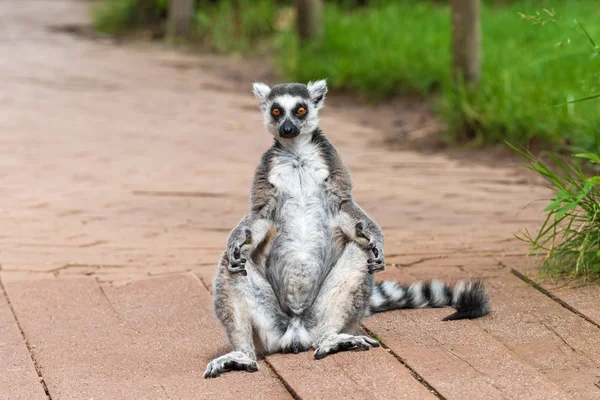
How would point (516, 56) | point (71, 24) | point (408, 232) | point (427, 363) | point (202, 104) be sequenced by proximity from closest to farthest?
point (427, 363) < point (408, 232) < point (516, 56) < point (202, 104) < point (71, 24)

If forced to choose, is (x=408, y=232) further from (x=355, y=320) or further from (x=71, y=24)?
(x=71, y=24)

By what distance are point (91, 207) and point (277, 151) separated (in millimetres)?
2788

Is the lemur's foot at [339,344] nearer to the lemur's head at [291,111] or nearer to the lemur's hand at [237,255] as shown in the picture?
the lemur's hand at [237,255]

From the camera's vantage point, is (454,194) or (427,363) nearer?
(427,363)

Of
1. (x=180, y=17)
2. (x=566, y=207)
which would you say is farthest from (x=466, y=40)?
(x=180, y=17)

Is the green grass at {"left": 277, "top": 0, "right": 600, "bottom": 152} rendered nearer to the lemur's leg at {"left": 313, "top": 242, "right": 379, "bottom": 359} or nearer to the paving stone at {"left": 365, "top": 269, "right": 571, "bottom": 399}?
the paving stone at {"left": 365, "top": 269, "right": 571, "bottom": 399}

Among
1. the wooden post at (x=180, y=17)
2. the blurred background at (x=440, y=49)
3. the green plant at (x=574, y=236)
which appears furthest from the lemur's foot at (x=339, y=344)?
the wooden post at (x=180, y=17)

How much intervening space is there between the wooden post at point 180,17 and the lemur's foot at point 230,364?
1156 cm

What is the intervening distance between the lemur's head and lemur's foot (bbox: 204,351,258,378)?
0.95m

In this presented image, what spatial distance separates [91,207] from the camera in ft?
21.9

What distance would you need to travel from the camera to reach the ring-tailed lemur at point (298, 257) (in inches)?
154

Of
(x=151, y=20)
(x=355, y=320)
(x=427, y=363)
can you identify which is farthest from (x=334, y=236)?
(x=151, y=20)

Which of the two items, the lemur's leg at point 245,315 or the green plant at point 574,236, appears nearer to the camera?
the lemur's leg at point 245,315

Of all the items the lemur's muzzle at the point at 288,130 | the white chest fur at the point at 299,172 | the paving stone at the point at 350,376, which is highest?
the lemur's muzzle at the point at 288,130
